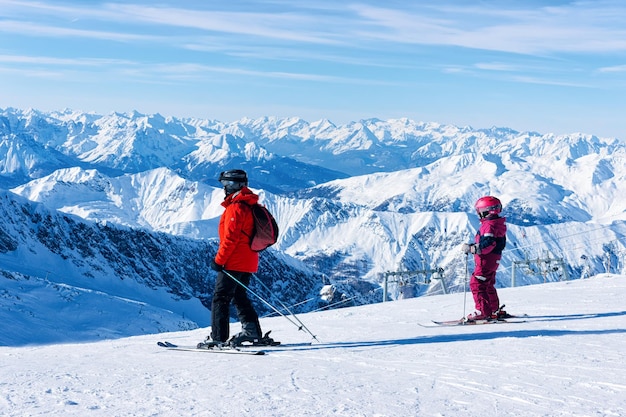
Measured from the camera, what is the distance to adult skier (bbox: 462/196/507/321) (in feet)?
39.6

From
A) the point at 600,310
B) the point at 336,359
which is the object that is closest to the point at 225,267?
the point at 336,359

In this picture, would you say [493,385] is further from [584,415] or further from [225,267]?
[225,267]

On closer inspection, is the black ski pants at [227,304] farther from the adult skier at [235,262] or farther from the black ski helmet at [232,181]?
the black ski helmet at [232,181]

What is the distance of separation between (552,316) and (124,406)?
365 inches

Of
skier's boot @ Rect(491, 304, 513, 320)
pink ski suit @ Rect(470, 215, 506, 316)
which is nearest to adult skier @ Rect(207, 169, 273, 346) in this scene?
pink ski suit @ Rect(470, 215, 506, 316)

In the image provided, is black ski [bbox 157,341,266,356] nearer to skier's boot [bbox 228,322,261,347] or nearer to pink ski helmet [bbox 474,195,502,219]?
skier's boot [bbox 228,322,261,347]

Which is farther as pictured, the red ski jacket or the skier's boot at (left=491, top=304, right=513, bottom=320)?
the skier's boot at (left=491, top=304, right=513, bottom=320)

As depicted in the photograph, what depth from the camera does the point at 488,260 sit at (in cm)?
1231

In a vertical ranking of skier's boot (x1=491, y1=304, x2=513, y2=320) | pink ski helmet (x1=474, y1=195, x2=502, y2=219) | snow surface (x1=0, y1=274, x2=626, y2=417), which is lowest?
snow surface (x1=0, y1=274, x2=626, y2=417)

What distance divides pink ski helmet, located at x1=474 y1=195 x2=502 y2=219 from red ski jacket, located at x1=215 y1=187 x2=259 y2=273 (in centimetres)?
481

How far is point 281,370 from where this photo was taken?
25.1 ft

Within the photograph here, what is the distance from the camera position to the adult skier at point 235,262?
9.06 m

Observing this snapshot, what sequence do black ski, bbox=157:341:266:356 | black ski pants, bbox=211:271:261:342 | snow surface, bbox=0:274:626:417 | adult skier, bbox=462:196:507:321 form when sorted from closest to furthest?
snow surface, bbox=0:274:626:417, black ski, bbox=157:341:266:356, black ski pants, bbox=211:271:261:342, adult skier, bbox=462:196:507:321

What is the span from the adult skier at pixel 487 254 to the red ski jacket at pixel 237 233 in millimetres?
4383
